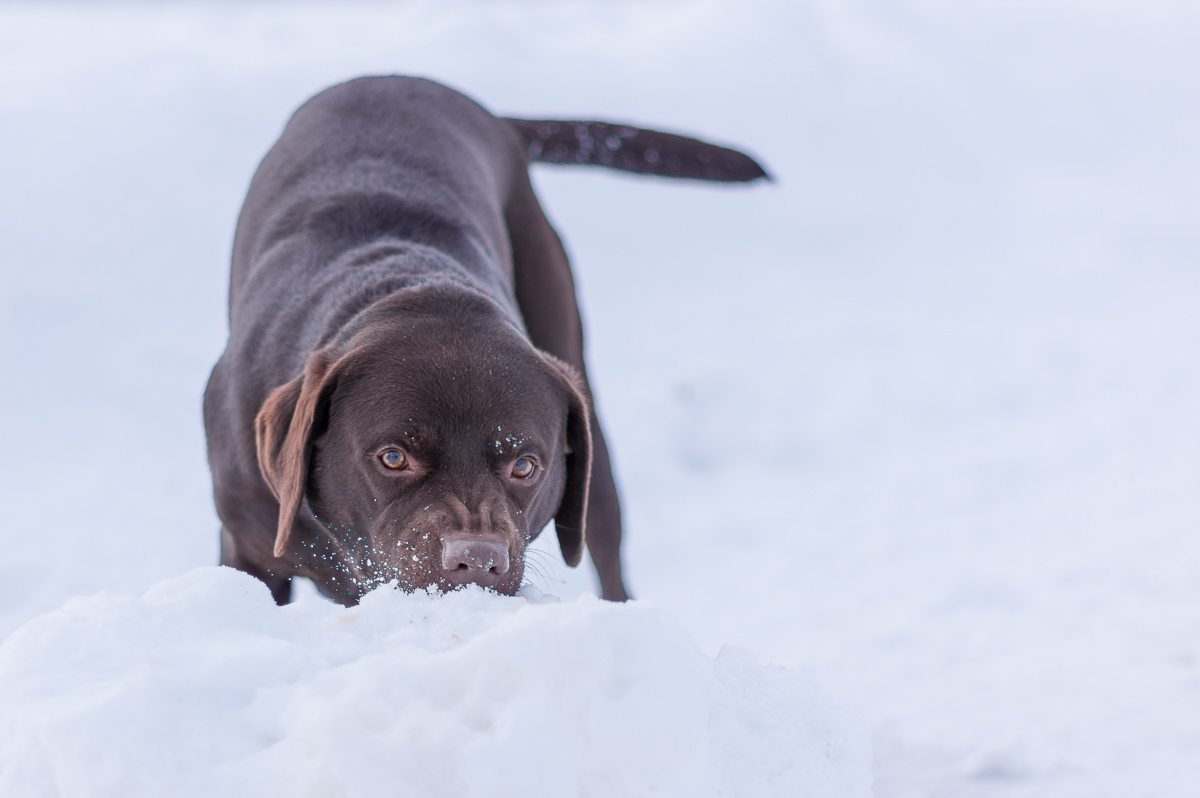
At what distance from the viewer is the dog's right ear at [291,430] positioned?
2.16m

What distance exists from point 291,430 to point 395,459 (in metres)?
0.29

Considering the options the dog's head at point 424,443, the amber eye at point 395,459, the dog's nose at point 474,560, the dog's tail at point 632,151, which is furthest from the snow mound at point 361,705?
the dog's tail at point 632,151

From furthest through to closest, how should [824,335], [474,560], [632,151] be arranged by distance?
[824,335], [632,151], [474,560]

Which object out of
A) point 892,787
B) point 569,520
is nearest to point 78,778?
point 569,520

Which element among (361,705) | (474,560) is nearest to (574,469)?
(474,560)

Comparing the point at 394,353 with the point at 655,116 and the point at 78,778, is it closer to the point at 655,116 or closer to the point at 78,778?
the point at 78,778

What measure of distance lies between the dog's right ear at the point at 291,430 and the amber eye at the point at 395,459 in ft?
0.66

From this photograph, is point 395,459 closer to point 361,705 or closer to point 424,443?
point 424,443

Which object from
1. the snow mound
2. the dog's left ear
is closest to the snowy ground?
the dog's left ear

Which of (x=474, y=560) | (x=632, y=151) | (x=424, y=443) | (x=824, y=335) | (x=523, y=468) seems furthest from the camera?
(x=824, y=335)

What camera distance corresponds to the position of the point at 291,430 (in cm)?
223

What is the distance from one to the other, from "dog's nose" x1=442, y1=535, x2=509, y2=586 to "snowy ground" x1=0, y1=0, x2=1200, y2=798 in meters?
0.58

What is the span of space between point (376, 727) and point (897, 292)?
5184 mm

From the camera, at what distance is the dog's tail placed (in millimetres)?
4234
